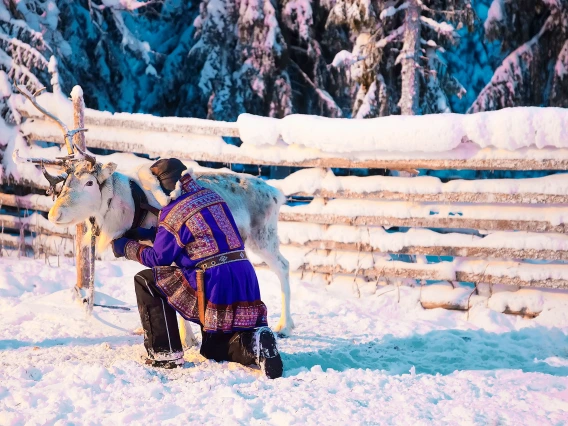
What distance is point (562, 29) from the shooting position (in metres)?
11.1

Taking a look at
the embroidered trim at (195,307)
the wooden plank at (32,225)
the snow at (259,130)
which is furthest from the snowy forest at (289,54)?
the embroidered trim at (195,307)

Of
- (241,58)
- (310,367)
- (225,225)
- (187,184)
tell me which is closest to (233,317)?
(225,225)

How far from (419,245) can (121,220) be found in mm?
3363

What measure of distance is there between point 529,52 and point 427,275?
6933 millimetres

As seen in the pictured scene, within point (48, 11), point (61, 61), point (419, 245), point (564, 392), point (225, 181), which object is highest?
point (48, 11)

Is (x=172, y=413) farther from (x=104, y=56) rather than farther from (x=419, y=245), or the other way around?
(x=104, y=56)

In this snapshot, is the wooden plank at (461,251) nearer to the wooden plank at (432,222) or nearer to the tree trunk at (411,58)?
the wooden plank at (432,222)

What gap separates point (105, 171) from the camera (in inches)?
185

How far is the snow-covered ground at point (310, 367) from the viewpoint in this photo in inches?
138

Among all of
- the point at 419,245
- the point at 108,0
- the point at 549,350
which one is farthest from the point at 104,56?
the point at 549,350

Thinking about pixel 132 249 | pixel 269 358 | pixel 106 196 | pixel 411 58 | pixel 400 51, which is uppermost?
pixel 400 51

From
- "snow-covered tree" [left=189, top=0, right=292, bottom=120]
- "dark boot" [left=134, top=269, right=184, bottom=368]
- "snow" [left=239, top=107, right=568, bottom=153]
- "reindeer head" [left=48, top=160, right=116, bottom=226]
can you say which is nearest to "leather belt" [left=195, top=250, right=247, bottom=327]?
"dark boot" [left=134, top=269, right=184, bottom=368]

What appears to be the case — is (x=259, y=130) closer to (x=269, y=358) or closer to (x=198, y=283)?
(x=198, y=283)

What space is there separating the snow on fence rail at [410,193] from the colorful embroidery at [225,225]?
9.35ft
